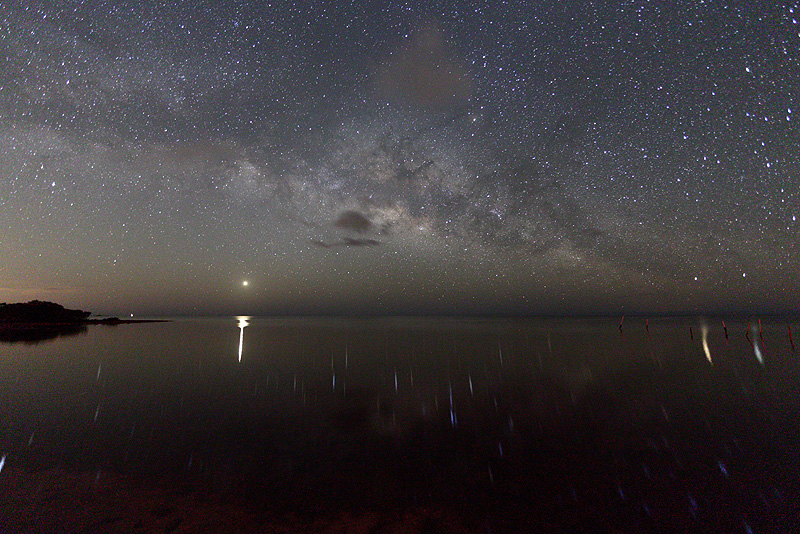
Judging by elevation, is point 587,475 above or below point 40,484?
below

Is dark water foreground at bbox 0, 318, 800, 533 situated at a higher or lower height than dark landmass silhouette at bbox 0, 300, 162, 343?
lower

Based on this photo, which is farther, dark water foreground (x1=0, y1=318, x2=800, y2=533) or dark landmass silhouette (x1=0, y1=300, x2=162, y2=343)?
dark landmass silhouette (x1=0, y1=300, x2=162, y2=343)

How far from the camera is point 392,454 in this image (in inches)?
390

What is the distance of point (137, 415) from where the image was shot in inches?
527

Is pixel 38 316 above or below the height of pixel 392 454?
above

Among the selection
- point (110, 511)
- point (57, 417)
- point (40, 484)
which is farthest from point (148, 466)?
point (57, 417)

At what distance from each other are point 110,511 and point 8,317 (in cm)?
9524

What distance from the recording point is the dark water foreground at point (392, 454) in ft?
21.6

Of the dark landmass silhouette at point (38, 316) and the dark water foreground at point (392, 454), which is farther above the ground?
the dark landmass silhouette at point (38, 316)

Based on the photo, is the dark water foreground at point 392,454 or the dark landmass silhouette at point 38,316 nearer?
the dark water foreground at point 392,454

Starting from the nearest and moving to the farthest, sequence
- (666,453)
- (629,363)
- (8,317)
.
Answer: (666,453)
(629,363)
(8,317)

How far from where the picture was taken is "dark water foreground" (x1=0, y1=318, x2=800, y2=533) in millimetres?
6586

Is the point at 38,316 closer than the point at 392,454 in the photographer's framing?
No

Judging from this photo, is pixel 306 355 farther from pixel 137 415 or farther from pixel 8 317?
pixel 8 317
